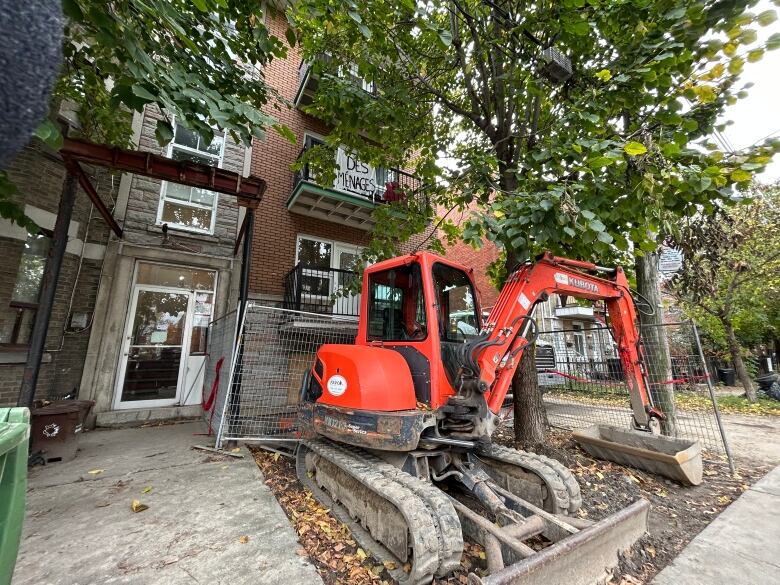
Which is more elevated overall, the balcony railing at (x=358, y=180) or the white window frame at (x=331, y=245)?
the balcony railing at (x=358, y=180)

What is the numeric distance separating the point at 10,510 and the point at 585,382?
25.9ft

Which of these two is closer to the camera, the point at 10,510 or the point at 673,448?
the point at 10,510

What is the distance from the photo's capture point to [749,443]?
242 inches

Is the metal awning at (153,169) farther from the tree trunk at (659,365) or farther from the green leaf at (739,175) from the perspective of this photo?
the tree trunk at (659,365)

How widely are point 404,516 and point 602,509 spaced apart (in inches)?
99.1

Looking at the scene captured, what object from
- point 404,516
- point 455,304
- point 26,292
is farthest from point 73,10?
point 26,292

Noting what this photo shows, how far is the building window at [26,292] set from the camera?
5504 mm

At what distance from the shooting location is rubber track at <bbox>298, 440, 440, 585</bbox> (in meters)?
2.35

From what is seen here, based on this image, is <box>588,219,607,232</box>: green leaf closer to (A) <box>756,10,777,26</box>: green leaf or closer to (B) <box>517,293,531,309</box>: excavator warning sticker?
(B) <box>517,293,531,309</box>: excavator warning sticker

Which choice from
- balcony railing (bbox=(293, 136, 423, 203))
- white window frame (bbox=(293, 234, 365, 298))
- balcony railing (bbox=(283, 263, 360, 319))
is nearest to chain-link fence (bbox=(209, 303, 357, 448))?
balcony railing (bbox=(283, 263, 360, 319))

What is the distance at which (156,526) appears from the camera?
10.3 feet

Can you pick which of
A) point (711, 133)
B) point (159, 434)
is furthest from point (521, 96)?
Result: point (159, 434)

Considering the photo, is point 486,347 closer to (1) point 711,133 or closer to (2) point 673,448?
(2) point 673,448

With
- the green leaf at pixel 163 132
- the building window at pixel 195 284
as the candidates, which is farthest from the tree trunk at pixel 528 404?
the building window at pixel 195 284
